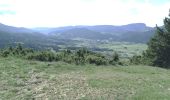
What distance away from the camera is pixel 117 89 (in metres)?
22.8

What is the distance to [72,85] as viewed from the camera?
947 inches

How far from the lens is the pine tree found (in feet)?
182

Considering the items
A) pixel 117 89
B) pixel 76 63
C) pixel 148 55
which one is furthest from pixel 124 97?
pixel 148 55

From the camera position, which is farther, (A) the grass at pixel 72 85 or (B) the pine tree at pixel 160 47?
(B) the pine tree at pixel 160 47

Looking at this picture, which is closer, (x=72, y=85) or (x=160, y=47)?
(x=72, y=85)

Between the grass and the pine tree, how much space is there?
84.6 feet

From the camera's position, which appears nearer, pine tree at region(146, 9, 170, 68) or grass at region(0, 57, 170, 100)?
grass at region(0, 57, 170, 100)

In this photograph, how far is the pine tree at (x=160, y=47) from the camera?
182 ft

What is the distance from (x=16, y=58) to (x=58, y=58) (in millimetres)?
4079

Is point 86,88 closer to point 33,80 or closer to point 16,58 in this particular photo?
point 33,80

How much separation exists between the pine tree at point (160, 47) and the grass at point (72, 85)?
2580 centimetres

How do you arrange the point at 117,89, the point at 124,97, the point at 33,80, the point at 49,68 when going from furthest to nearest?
the point at 49,68
the point at 33,80
the point at 117,89
the point at 124,97

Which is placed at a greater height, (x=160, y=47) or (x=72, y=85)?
(x=72, y=85)

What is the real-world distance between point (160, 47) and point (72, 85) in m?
34.5
